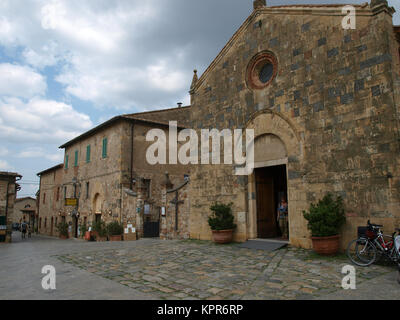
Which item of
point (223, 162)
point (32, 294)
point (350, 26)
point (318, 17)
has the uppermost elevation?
point (318, 17)

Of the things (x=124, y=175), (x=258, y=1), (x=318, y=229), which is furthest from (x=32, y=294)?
(x=124, y=175)

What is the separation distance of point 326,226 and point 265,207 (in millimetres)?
3454

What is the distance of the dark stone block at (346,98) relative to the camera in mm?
7659

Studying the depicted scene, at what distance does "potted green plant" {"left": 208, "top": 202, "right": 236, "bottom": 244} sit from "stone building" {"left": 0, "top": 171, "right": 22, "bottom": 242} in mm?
13990

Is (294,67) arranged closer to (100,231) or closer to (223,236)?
(223,236)

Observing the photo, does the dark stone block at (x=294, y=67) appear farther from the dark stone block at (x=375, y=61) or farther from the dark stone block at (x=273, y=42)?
the dark stone block at (x=375, y=61)

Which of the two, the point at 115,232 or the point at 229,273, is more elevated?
the point at 229,273

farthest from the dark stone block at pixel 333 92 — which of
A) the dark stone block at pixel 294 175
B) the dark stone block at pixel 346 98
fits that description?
the dark stone block at pixel 294 175

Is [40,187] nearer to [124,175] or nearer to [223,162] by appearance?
[124,175]

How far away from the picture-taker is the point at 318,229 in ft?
23.8

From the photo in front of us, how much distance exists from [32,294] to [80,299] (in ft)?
3.18

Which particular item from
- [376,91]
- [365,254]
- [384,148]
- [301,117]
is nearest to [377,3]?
[376,91]

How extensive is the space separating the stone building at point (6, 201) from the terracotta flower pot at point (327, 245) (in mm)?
17635

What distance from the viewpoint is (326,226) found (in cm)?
715
